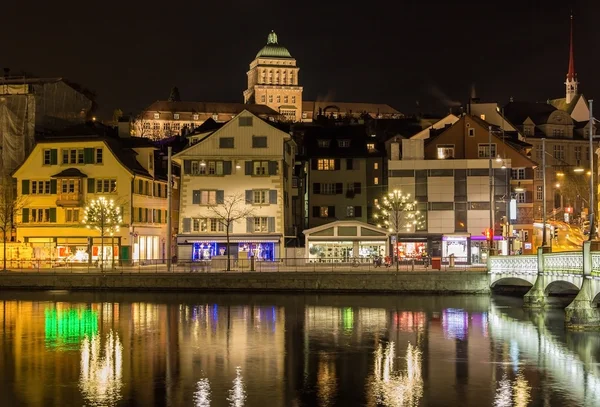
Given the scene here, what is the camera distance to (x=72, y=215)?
9844cm

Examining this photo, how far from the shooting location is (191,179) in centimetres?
10012

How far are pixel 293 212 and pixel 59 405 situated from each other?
3121 inches

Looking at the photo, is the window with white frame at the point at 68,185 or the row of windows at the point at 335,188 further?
the row of windows at the point at 335,188

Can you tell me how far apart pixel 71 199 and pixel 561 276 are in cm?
5861

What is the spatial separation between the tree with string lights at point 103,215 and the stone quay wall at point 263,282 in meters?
8.96

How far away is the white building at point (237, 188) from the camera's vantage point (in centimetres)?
9869

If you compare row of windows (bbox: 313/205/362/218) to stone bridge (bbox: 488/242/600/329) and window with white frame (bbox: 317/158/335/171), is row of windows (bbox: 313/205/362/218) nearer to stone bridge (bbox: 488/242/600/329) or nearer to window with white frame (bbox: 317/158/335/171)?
window with white frame (bbox: 317/158/335/171)

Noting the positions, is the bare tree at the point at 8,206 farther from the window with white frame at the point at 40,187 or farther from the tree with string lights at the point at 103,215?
the tree with string lights at the point at 103,215

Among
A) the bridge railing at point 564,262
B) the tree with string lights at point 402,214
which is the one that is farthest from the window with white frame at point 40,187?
the bridge railing at point 564,262

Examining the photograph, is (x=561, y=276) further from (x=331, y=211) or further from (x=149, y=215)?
(x=149, y=215)

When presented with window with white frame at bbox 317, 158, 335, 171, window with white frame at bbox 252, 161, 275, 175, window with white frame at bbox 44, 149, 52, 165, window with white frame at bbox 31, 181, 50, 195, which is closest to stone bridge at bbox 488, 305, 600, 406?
window with white frame at bbox 252, 161, 275, 175

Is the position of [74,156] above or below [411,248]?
above

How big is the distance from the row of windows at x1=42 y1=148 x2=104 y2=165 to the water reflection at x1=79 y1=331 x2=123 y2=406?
48.3 metres

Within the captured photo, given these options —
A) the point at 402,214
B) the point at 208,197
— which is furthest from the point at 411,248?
the point at 208,197
